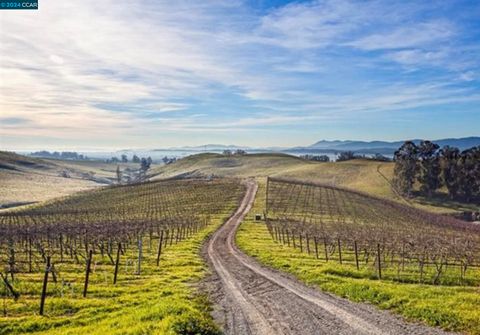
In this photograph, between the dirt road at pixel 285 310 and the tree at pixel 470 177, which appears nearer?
the dirt road at pixel 285 310

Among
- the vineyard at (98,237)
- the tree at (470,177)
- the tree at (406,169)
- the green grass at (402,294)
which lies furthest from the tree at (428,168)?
the green grass at (402,294)

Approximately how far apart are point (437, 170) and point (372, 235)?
366 feet

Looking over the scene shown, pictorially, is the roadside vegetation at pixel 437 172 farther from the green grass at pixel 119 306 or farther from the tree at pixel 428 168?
the green grass at pixel 119 306

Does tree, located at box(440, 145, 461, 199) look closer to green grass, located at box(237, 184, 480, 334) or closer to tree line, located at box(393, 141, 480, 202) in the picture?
tree line, located at box(393, 141, 480, 202)

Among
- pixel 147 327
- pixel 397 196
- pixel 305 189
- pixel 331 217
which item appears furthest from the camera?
pixel 397 196

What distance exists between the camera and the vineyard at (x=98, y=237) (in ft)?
87.5

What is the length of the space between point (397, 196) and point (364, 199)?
34.5m

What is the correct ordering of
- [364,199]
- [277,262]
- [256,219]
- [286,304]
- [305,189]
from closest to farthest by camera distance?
[286,304]
[277,262]
[256,219]
[364,199]
[305,189]

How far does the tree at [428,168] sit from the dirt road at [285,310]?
14238 centimetres

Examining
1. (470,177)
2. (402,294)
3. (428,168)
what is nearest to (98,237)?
(402,294)

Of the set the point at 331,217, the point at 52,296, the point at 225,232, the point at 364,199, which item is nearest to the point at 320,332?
the point at 52,296

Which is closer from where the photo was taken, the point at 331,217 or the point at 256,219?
the point at 256,219

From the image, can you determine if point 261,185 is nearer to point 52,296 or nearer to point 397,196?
point 397,196

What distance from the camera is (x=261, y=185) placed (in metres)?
145
